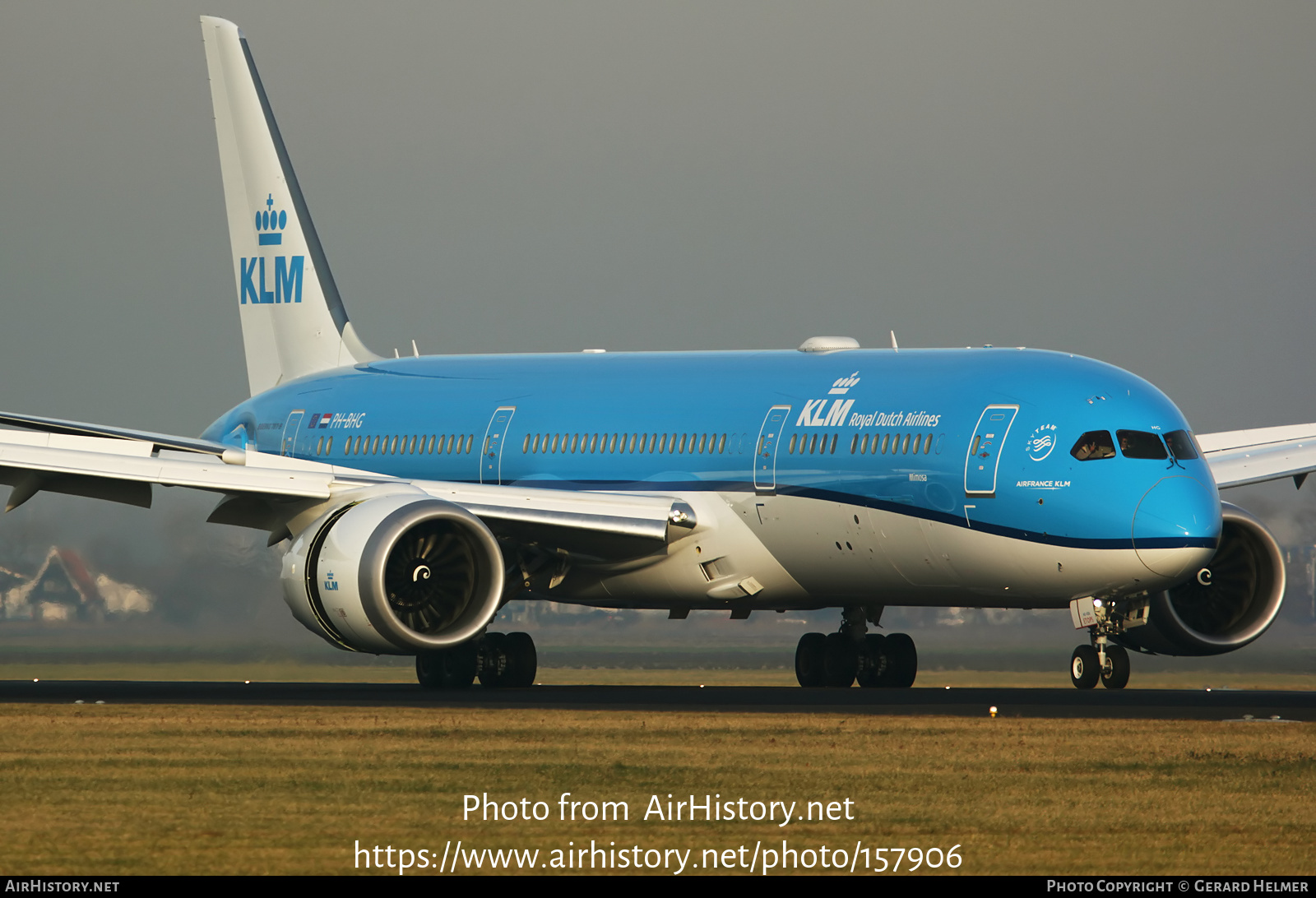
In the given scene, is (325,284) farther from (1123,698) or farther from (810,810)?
(810,810)

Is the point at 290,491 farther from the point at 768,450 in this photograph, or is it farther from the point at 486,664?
the point at 768,450

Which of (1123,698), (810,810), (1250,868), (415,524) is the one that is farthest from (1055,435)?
(1250,868)

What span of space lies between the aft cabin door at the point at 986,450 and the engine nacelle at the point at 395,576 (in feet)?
18.2

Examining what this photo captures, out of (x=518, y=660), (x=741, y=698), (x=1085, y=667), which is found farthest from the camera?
(x=518, y=660)

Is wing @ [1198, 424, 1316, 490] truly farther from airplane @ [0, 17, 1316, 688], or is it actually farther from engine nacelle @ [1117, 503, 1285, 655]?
engine nacelle @ [1117, 503, 1285, 655]

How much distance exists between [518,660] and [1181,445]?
31.8 feet

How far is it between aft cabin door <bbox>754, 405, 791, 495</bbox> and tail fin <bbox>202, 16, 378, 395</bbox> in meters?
11.4

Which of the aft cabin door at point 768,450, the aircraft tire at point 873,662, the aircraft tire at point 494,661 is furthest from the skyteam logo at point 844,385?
the aircraft tire at point 494,661

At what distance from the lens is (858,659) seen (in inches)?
1210

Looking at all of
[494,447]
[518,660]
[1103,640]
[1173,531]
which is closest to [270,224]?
[494,447]

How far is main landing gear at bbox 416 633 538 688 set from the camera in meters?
29.7

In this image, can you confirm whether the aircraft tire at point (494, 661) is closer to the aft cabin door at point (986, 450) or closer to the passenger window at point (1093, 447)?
the aft cabin door at point (986, 450)

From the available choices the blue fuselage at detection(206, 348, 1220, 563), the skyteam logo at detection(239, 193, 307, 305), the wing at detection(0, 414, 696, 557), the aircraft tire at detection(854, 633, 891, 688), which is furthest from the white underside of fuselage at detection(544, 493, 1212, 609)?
the skyteam logo at detection(239, 193, 307, 305)

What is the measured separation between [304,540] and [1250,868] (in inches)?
589
